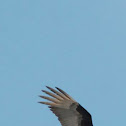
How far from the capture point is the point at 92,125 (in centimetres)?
990

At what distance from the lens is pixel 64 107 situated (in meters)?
9.50

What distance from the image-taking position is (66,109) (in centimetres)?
954

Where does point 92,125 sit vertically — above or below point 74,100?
below

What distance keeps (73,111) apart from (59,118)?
0.60 meters

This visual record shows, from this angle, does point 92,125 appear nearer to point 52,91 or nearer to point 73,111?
point 73,111

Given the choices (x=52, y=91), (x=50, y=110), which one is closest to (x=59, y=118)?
(x=50, y=110)

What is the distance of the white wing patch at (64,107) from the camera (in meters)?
9.36

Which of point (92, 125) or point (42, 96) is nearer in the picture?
point (42, 96)

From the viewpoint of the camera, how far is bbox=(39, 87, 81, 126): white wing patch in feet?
30.7

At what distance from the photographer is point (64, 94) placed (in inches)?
376

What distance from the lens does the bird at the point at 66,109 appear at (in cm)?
934

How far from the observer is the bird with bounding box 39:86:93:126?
934 cm

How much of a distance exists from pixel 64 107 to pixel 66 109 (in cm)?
11

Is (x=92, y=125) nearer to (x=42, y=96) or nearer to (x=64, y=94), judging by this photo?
(x=64, y=94)
